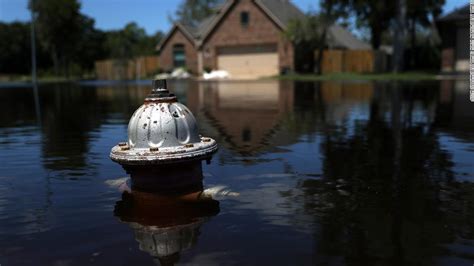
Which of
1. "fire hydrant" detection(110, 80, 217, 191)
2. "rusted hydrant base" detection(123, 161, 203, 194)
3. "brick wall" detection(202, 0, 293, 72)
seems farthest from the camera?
"brick wall" detection(202, 0, 293, 72)

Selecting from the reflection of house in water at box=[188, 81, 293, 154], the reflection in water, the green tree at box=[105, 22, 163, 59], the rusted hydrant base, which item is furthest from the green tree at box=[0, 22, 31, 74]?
the reflection in water

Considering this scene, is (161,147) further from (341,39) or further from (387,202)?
(341,39)

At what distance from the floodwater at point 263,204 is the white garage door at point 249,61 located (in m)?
36.6

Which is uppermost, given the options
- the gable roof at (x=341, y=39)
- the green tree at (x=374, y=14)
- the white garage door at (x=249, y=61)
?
the green tree at (x=374, y=14)

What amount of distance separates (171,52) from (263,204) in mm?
51974

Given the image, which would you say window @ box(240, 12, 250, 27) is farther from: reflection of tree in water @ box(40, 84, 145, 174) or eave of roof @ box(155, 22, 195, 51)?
reflection of tree in water @ box(40, 84, 145, 174)

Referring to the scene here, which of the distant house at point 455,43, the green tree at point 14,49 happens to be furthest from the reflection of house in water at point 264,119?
the green tree at point 14,49

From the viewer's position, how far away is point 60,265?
411cm

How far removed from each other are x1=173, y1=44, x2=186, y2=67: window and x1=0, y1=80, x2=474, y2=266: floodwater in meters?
45.6

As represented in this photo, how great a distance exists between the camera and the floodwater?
4.32 meters

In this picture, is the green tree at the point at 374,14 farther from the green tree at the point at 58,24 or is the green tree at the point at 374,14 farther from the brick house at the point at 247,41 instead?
the green tree at the point at 58,24

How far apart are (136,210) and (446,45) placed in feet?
122

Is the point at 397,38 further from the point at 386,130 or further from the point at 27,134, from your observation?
the point at 27,134

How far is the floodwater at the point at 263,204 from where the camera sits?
14.2 ft
